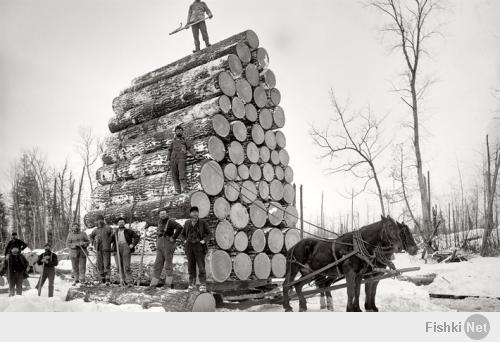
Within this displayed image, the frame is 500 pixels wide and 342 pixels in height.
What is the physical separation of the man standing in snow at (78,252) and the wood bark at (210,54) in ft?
10.7

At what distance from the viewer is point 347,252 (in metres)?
5.37

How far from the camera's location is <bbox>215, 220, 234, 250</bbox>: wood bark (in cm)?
657

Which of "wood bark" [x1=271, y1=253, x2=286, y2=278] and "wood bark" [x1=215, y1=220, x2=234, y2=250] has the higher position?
"wood bark" [x1=215, y1=220, x2=234, y2=250]

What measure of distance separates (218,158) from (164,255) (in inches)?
67.9

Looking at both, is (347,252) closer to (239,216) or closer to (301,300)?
(301,300)

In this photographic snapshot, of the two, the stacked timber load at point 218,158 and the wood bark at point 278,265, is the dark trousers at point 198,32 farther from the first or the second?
the wood bark at point 278,265

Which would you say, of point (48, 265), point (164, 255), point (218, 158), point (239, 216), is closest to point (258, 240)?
point (239, 216)

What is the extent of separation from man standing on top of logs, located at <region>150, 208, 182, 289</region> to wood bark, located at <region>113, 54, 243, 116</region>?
100 inches

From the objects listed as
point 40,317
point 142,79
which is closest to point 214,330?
point 40,317

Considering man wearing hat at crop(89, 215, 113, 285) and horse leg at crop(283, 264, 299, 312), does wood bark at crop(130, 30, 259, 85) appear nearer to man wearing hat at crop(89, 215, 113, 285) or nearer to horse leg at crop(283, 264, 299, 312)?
man wearing hat at crop(89, 215, 113, 285)

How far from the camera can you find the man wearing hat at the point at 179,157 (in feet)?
22.1

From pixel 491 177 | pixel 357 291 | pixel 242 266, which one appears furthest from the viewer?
pixel 242 266

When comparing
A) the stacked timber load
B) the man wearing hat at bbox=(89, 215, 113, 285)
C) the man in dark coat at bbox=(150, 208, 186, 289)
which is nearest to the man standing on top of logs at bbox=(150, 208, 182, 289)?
the man in dark coat at bbox=(150, 208, 186, 289)

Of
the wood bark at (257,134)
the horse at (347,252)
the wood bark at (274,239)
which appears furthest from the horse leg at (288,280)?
the wood bark at (257,134)
